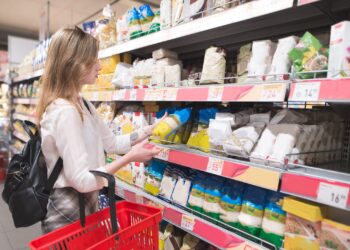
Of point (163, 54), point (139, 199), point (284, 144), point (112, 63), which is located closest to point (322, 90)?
point (284, 144)

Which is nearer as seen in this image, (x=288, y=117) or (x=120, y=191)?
(x=288, y=117)

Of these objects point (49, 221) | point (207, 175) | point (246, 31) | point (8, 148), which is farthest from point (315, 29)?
point (8, 148)

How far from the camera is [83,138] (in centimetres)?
115

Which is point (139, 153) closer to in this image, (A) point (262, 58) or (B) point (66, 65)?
(B) point (66, 65)

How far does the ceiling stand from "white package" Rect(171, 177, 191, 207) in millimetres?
3728

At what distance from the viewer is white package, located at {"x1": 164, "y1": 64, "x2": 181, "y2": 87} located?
1645 millimetres

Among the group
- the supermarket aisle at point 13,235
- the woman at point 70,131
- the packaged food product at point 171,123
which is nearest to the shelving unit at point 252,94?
the packaged food product at point 171,123

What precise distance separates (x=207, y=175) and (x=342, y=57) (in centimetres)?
Result: 84

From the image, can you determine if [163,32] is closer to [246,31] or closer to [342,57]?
[246,31]

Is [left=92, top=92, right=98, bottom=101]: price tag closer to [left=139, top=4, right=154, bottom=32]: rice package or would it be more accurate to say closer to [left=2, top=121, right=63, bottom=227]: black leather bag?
[left=139, top=4, right=154, bottom=32]: rice package

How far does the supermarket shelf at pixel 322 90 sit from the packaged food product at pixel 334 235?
15.5 inches

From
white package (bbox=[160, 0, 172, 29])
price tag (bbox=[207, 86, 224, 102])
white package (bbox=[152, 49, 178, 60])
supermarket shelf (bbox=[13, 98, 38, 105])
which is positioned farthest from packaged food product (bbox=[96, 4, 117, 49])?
supermarket shelf (bbox=[13, 98, 38, 105])

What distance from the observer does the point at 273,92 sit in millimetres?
998

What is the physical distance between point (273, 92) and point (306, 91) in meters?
0.12
